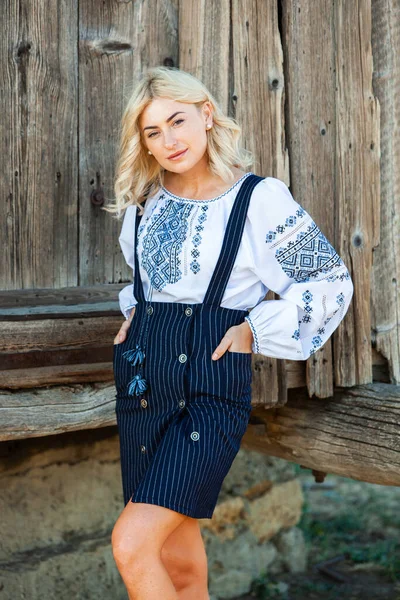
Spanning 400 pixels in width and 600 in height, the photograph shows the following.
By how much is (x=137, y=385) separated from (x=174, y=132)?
81 cm

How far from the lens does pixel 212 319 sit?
109 inches

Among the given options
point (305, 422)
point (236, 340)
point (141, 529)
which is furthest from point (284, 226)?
point (305, 422)

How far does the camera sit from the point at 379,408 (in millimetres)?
3654

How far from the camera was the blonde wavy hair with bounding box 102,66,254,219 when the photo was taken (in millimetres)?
2867

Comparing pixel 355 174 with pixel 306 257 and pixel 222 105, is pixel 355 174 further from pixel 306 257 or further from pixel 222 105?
pixel 306 257

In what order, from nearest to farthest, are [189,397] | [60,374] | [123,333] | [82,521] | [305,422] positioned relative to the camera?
[189,397] → [123,333] → [60,374] → [305,422] → [82,521]

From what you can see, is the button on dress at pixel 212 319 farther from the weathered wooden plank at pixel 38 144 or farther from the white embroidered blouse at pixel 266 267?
the weathered wooden plank at pixel 38 144

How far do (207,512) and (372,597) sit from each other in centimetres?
208

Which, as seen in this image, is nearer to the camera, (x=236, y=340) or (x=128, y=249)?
(x=236, y=340)

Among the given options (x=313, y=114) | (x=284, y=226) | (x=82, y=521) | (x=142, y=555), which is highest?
(x=313, y=114)

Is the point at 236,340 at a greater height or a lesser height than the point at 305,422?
greater

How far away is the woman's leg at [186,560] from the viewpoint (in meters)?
2.86

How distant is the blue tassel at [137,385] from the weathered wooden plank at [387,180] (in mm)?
1452

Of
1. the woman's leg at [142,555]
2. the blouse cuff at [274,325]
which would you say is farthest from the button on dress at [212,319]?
the woman's leg at [142,555]
